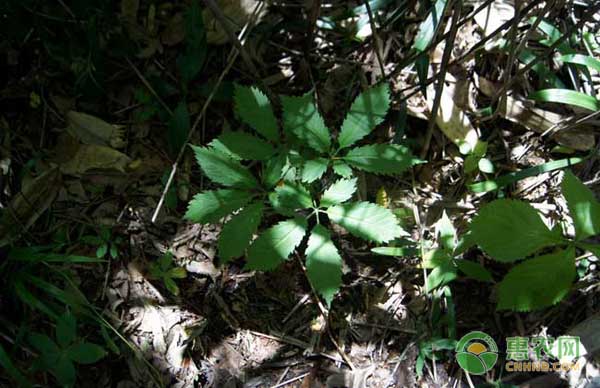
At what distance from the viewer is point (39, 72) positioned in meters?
1.68

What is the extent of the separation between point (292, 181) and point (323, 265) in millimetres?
254

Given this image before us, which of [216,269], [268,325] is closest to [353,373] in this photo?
[268,325]

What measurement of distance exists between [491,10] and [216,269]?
1235mm

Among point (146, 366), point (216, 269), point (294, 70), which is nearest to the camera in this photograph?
point (146, 366)

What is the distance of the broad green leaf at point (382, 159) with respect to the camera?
1346mm

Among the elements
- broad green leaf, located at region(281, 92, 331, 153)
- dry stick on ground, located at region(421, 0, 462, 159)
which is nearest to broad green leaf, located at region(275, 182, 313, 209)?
broad green leaf, located at region(281, 92, 331, 153)

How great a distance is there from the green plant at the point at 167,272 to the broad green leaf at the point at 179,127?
0.33m

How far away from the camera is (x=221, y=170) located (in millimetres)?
1331

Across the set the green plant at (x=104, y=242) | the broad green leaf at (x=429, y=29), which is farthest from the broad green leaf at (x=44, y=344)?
the broad green leaf at (x=429, y=29)

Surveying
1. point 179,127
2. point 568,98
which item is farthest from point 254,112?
point 568,98

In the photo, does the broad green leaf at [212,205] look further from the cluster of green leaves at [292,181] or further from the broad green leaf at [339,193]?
the broad green leaf at [339,193]

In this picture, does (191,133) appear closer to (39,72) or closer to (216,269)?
(216,269)

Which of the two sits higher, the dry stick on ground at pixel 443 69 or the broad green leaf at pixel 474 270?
the dry stick on ground at pixel 443 69

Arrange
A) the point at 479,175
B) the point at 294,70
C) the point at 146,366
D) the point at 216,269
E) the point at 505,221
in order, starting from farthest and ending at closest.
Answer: the point at 294,70 < the point at 479,175 < the point at 216,269 < the point at 146,366 < the point at 505,221
